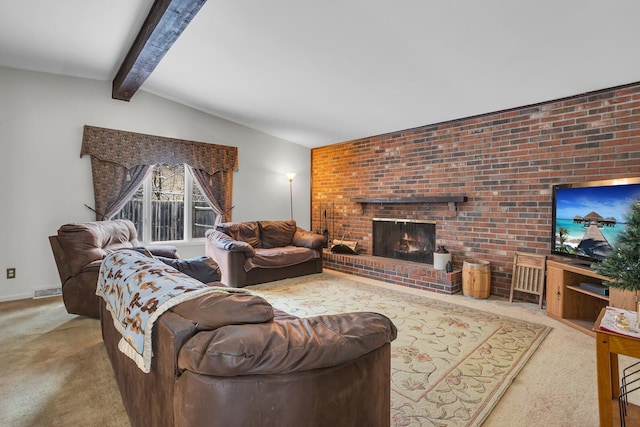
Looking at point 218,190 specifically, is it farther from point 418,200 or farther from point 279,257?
point 418,200

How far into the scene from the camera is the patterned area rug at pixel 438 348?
1.82m

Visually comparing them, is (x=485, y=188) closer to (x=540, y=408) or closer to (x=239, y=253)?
(x=540, y=408)

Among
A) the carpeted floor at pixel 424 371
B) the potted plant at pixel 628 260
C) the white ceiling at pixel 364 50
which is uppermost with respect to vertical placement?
the white ceiling at pixel 364 50

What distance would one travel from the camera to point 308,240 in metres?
5.20

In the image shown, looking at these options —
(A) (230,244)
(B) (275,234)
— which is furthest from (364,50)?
(B) (275,234)

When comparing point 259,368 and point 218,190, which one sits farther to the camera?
point 218,190

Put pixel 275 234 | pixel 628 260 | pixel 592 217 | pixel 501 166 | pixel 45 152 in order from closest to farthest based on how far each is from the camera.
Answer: pixel 628 260 < pixel 592 217 < pixel 501 166 < pixel 45 152 < pixel 275 234

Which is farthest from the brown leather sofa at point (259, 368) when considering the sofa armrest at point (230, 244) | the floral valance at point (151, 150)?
the floral valance at point (151, 150)

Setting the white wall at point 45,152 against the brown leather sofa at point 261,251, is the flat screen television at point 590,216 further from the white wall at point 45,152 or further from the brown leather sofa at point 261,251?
the white wall at point 45,152

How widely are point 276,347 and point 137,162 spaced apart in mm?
4538

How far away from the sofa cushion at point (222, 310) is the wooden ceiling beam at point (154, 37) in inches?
92.1

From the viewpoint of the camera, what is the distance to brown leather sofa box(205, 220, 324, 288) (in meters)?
4.34

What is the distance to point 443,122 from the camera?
4473mm

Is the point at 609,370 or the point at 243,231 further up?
the point at 243,231
